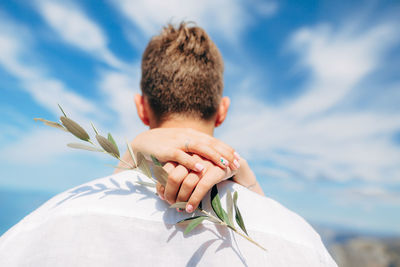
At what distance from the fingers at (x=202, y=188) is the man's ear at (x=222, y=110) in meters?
1.34

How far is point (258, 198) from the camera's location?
154cm

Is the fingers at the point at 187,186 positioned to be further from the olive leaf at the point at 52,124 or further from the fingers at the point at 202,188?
the olive leaf at the point at 52,124

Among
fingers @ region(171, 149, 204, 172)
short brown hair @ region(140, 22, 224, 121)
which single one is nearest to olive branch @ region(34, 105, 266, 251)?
fingers @ region(171, 149, 204, 172)

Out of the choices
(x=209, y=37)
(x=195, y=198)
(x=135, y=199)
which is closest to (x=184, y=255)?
(x=195, y=198)

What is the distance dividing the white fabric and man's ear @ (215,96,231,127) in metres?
1.27

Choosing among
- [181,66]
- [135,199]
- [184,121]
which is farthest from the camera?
[181,66]

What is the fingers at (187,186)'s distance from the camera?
1188mm

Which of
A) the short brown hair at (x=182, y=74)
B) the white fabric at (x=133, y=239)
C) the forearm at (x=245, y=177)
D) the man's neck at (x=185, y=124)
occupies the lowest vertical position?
the white fabric at (x=133, y=239)

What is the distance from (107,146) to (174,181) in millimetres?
397

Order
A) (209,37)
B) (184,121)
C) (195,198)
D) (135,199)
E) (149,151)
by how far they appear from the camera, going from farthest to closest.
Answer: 1. (209,37)
2. (184,121)
3. (149,151)
4. (135,199)
5. (195,198)

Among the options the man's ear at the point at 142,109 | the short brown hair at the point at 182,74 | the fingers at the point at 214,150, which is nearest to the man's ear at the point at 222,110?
the short brown hair at the point at 182,74

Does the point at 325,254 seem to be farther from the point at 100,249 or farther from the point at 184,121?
the point at 184,121

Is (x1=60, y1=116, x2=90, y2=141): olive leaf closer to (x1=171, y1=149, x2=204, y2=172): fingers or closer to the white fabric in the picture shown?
the white fabric

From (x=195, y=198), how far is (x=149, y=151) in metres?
0.47
